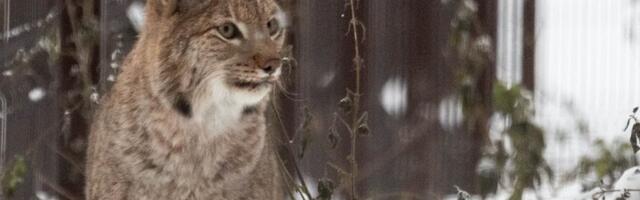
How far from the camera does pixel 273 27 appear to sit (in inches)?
148

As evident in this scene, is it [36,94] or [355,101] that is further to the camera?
[36,94]

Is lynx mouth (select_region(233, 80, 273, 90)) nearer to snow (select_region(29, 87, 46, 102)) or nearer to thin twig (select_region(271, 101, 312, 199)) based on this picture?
thin twig (select_region(271, 101, 312, 199))

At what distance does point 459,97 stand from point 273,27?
130 cm

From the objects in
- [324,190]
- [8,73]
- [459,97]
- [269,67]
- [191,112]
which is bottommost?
[324,190]

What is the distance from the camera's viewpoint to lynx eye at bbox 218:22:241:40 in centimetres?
366

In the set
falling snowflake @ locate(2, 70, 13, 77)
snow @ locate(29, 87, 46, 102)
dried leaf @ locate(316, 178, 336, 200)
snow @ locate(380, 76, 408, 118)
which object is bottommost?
dried leaf @ locate(316, 178, 336, 200)

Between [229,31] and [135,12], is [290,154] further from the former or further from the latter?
[229,31]

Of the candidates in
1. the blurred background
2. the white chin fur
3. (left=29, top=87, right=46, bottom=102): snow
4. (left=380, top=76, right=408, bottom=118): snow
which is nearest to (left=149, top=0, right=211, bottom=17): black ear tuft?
the white chin fur

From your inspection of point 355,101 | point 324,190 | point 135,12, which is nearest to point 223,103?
point 324,190

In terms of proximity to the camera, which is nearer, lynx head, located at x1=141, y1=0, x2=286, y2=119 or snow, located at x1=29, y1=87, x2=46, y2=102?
lynx head, located at x1=141, y1=0, x2=286, y2=119

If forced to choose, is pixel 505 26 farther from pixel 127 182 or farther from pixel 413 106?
pixel 127 182

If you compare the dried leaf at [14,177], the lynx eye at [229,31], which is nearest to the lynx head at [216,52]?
the lynx eye at [229,31]

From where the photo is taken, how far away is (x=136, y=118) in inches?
152

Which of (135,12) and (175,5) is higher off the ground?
(175,5)
